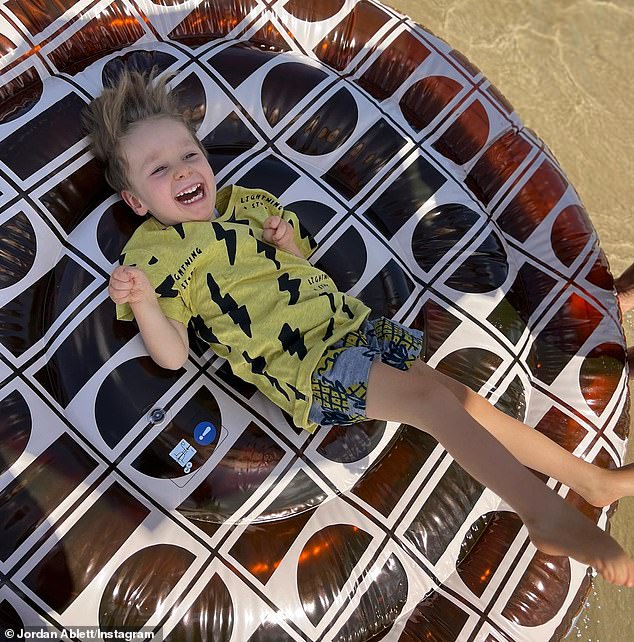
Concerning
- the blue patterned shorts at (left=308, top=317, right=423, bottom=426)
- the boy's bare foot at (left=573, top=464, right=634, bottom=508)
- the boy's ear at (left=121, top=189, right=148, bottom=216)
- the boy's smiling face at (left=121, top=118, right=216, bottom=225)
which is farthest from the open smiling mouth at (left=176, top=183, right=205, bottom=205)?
the boy's bare foot at (left=573, top=464, right=634, bottom=508)

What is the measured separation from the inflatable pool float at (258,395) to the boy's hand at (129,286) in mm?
206

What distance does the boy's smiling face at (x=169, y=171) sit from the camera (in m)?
1.37

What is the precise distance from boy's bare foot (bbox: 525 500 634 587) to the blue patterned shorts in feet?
1.32

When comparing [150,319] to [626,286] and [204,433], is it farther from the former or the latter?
[626,286]

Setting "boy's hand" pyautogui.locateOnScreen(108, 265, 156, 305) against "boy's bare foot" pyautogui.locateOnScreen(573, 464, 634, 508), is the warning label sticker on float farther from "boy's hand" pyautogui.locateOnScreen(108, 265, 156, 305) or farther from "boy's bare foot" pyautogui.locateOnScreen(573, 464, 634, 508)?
"boy's bare foot" pyautogui.locateOnScreen(573, 464, 634, 508)

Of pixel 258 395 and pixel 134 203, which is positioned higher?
pixel 134 203

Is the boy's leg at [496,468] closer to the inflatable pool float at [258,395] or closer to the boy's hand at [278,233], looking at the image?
the inflatable pool float at [258,395]

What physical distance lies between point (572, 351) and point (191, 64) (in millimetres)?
1314

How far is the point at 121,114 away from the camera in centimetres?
145

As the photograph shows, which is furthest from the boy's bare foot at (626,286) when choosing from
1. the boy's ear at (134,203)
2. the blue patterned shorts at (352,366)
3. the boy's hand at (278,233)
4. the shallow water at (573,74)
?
the boy's ear at (134,203)

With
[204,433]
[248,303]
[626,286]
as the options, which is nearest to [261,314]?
[248,303]

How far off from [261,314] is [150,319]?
242 mm

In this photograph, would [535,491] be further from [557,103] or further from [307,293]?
[557,103]

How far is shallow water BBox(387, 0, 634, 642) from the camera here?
96.0 inches
